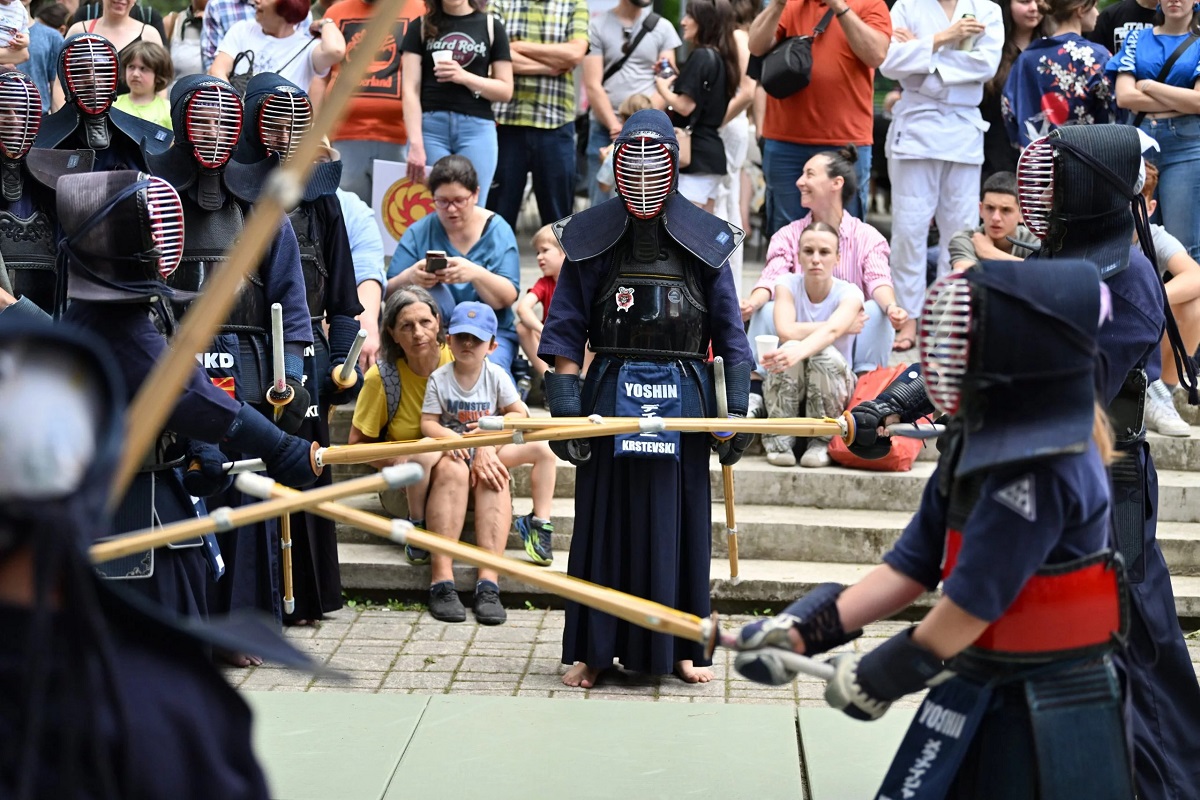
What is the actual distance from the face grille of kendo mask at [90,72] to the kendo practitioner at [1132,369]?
12.9 feet

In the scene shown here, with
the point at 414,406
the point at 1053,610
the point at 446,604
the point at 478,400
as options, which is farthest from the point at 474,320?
the point at 1053,610

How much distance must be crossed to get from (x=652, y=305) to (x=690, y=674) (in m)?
1.44

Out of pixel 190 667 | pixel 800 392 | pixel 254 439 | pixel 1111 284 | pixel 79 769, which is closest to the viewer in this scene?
pixel 79 769

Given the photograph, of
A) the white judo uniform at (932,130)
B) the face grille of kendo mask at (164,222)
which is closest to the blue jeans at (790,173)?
the white judo uniform at (932,130)

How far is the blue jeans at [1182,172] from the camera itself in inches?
279

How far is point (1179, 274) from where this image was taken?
17.8 feet

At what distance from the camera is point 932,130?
7.82 m

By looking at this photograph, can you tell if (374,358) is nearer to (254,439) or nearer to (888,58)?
(254,439)

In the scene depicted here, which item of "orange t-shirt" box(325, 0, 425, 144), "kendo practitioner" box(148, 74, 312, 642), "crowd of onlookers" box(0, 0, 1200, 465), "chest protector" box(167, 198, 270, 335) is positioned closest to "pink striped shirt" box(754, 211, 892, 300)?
"crowd of onlookers" box(0, 0, 1200, 465)

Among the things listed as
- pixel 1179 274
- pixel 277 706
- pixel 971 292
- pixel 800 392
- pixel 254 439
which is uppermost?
pixel 971 292

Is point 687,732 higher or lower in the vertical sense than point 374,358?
lower

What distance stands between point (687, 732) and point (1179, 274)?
2489 millimetres

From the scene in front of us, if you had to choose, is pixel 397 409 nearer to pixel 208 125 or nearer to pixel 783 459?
pixel 208 125

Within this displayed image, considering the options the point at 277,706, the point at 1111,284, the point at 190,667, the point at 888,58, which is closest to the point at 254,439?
the point at 277,706
